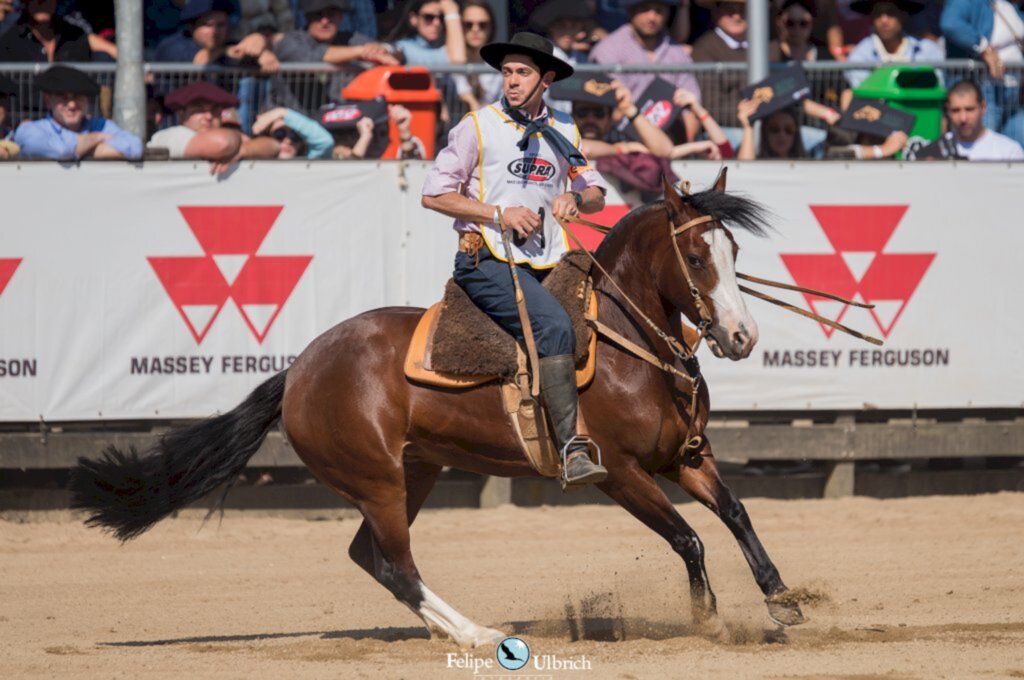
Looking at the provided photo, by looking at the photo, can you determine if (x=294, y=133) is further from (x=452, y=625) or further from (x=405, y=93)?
(x=452, y=625)

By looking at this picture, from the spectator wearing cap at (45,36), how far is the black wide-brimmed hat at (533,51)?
5818 mm

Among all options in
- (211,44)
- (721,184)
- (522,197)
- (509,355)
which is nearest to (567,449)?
(509,355)

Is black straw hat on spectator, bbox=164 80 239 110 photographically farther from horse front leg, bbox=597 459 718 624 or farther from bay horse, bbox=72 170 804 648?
horse front leg, bbox=597 459 718 624

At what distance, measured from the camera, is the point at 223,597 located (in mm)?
8734

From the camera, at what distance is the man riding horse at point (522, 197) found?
6.84 m

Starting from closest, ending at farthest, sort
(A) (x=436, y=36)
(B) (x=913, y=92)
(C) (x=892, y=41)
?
(B) (x=913, y=92) < (A) (x=436, y=36) < (C) (x=892, y=41)

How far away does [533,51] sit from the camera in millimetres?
6961

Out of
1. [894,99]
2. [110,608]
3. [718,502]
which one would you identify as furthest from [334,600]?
[894,99]

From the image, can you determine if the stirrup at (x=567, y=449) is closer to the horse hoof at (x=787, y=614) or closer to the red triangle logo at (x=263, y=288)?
the horse hoof at (x=787, y=614)

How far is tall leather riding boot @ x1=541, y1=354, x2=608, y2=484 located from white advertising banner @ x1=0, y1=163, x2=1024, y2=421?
421 centimetres

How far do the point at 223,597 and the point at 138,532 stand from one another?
3.69ft

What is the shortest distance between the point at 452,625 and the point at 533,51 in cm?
268

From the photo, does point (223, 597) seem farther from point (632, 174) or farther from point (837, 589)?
point (632, 174)

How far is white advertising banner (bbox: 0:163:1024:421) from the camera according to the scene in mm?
10734
